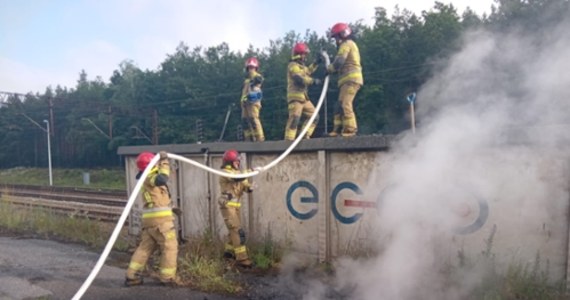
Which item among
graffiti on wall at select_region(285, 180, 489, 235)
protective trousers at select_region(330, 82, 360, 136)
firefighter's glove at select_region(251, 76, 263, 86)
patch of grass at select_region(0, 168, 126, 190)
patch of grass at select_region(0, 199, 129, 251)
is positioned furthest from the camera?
patch of grass at select_region(0, 168, 126, 190)

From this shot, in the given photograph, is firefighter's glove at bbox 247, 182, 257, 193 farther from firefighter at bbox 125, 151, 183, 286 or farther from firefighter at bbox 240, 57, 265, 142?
firefighter at bbox 240, 57, 265, 142

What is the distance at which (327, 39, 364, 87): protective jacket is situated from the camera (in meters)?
6.91

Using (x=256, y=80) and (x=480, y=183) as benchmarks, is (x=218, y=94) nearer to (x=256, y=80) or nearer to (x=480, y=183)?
(x=256, y=80)

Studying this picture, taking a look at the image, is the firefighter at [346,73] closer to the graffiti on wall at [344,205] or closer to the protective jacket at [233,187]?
the graffiti on wall at [344,205]

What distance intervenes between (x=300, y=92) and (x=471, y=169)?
135 inches

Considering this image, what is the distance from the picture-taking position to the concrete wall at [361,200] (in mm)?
4609

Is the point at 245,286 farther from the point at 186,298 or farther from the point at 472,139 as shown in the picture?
the point at 472,139

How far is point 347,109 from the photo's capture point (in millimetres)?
6910

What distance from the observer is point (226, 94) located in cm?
4100

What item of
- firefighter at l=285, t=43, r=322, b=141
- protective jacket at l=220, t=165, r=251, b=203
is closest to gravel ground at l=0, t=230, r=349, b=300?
protective jacket at l=220, t=165, r=251, b=203

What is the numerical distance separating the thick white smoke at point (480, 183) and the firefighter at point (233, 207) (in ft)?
5.02

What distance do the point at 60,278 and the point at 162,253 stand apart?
174 centimetres

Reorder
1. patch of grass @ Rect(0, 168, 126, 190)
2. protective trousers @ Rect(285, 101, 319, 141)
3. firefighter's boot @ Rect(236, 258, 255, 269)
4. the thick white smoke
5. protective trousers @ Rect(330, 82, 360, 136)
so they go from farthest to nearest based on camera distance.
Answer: patch of grass @ Rect(0, 168, 126, 190)
protective trousers @ Rect(285, 101, 319, 141)
protective trousers @ Rect(330, 82, 360, 136)
firefighter's boot @ Rect(236, 258, 255, 269)
the thick white smoke

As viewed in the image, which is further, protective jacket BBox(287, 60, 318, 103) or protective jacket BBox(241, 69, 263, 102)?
protective jacket BBox(241, 69, 263, 102)
